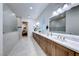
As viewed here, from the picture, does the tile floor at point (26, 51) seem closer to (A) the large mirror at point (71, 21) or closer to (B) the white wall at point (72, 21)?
(A) the large mirror at point (71, 21)

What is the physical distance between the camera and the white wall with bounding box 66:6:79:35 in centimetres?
212

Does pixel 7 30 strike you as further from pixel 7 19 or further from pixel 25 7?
pixel 25 7

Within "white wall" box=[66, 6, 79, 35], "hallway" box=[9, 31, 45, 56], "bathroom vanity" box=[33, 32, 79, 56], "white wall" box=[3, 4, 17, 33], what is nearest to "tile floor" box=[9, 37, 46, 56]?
"hallway" box=[9, 31, 45, 56]

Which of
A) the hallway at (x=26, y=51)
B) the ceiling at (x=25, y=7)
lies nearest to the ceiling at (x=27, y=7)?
the ceiling at (x=25, y=7)

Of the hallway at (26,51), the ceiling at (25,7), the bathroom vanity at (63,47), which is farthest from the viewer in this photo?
the hallway at (26,51)

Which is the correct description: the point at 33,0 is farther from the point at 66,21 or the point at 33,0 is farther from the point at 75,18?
the point at 66,21

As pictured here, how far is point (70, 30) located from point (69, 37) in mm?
187

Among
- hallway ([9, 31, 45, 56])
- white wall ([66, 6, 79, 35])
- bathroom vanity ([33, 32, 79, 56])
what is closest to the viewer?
bathroom vanity ([33, 32, 79, 56])

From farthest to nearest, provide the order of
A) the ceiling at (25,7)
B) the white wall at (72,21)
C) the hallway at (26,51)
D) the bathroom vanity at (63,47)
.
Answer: the hallway at (26,51) → the ceiling at (25,7) → the white wall at (72,21) → the bathroom vanity at (63,47)

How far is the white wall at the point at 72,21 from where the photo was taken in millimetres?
2121

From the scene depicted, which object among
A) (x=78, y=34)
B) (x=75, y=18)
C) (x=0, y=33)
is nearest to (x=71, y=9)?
(x=75, y=18)

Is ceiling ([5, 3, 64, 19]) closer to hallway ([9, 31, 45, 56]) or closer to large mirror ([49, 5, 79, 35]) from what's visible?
large mirror ([49, 5, 79, 35])

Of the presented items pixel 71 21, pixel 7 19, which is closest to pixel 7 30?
pixel 7 19

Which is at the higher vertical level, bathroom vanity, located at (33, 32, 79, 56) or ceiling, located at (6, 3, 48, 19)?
ceiling, located at (6, 3, 48, 19)
